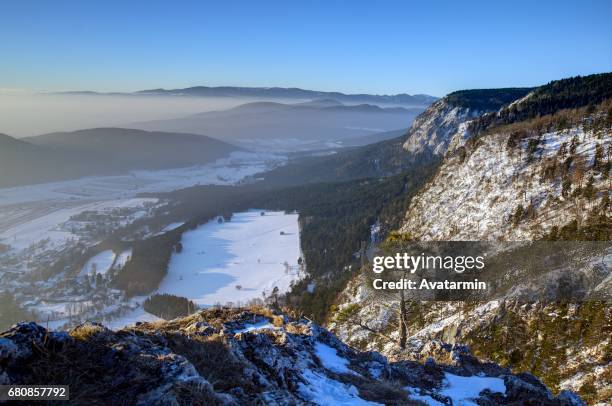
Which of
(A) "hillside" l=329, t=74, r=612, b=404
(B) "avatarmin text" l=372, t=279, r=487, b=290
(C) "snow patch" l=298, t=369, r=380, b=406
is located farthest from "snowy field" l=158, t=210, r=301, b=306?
(C) "snow patch" l=298, t=369, r=380, b=406

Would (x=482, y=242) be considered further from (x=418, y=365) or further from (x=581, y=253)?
(x=418, y=365)

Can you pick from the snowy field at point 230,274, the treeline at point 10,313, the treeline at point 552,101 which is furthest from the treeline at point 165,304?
the treeline at point 552,101

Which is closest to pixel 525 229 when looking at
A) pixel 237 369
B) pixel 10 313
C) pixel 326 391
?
pixel 326 391

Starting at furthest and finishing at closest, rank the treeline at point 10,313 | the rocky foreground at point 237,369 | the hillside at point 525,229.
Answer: the treeline at point 10,313
the hillside at point 525,229
the rocky foreground at point 237,369

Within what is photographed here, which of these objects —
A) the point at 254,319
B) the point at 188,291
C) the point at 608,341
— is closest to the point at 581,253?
the point at 608,341

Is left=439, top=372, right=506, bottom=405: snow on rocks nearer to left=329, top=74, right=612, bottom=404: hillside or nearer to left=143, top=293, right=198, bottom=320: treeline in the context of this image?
left=329, top=74, right=612, bottom=404: hillside

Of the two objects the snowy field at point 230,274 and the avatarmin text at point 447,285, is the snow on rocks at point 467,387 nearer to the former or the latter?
the avatarmin text at point 447,285
